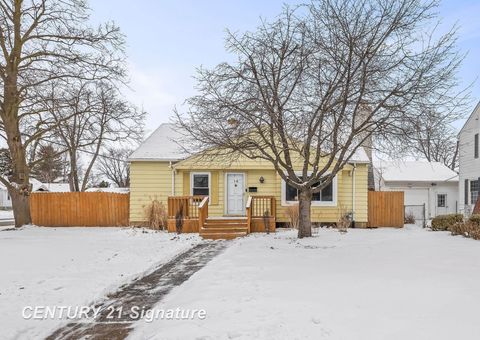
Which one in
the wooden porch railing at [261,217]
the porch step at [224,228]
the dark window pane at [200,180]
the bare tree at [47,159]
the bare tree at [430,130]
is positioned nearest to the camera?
the bare tree at [430,130]

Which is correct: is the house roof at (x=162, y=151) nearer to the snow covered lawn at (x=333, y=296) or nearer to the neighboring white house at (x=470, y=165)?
the neighboring white house at (x=470, y=165)

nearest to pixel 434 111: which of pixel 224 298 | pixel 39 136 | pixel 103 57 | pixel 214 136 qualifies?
pixel 214 136

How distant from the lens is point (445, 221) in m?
13.8

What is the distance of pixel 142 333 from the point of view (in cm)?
445

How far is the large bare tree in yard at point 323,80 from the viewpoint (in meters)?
10.4

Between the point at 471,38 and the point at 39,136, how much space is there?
52.4ft

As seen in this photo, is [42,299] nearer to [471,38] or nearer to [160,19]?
[160,19]

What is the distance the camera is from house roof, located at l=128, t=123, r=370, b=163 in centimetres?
1658

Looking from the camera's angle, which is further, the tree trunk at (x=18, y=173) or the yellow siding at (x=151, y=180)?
the yellow siding at (x=151, y=180)

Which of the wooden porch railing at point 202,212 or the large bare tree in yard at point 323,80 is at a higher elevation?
the large bare tree in yard at point 323,80

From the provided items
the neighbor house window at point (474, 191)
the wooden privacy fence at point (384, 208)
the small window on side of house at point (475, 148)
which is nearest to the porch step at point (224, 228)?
the wooden privacy fence at point (384, 208)

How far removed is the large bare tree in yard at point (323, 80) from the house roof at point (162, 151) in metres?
4.57

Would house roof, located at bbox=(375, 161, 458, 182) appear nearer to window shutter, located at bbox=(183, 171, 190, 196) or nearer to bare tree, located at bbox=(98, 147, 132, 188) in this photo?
window shutter, located at bbox=(183, 171, 190, 196)

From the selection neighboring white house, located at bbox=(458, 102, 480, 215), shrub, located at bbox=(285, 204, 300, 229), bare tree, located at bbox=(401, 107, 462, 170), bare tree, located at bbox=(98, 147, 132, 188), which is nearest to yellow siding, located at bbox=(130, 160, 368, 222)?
shrub, located at bbox=(285, 204, 300, 229)
